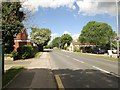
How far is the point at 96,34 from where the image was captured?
8806cm

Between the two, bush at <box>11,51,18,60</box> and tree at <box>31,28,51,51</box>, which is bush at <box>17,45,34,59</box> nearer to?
bush at <box>11,51,18,60</box>

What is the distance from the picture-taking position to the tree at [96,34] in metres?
85.9

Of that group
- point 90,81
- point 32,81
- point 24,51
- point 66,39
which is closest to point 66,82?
point 90,81

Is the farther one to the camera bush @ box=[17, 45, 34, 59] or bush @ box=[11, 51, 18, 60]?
bush @ box=[17, 45, 34, 59]

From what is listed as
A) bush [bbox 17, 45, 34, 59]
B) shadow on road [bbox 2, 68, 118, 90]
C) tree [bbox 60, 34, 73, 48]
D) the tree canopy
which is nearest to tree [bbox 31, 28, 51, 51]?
the tree canopy

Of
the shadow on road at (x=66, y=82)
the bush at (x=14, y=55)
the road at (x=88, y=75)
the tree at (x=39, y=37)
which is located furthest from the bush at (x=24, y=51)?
the tree at (x=39, y=37)

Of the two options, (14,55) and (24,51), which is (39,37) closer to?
(24,51)

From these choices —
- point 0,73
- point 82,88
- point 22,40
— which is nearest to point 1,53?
point 0,73

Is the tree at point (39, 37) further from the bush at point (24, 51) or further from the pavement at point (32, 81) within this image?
the pavement at point (32, 81)

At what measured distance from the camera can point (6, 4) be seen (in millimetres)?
15484

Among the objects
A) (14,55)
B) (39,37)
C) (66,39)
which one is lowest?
(14,55)

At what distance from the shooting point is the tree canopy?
86.0m

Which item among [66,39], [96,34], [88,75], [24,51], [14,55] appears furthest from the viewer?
[66,39]

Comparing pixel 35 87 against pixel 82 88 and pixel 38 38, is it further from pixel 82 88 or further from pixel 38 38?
pixel 38 38
